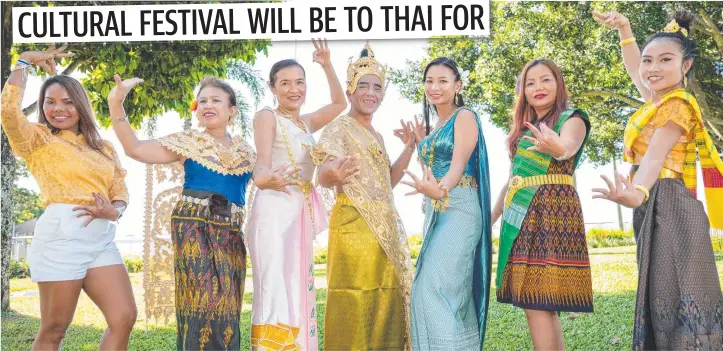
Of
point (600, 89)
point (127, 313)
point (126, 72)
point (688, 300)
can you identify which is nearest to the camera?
point (688, 300)

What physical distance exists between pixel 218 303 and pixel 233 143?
3.12ft

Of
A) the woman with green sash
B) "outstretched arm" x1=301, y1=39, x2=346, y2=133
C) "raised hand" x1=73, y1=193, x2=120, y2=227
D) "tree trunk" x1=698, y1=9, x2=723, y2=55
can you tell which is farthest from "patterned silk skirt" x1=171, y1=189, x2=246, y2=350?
"tree trunk" x1=698, y1=9, x2=723, y2=55

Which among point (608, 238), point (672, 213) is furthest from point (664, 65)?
point (608, 238)

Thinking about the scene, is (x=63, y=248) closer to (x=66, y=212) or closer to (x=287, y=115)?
(x=66, y=212)

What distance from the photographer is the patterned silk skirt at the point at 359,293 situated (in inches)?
171

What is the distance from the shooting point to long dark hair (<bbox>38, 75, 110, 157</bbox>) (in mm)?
4355

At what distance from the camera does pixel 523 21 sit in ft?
36.4

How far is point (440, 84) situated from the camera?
4.25m

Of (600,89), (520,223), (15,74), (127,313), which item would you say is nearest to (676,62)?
(520,223)

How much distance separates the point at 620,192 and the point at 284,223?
191 centimetres

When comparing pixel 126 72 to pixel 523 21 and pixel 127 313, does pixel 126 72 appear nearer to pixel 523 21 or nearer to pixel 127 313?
pixel 127 313

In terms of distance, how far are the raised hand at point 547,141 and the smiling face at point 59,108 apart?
8.72ft

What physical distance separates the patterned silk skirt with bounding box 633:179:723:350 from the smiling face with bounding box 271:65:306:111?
2092 mm

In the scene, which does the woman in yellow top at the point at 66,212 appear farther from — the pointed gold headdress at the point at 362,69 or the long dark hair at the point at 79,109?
the pointed gold headdress at the point at 362,69
